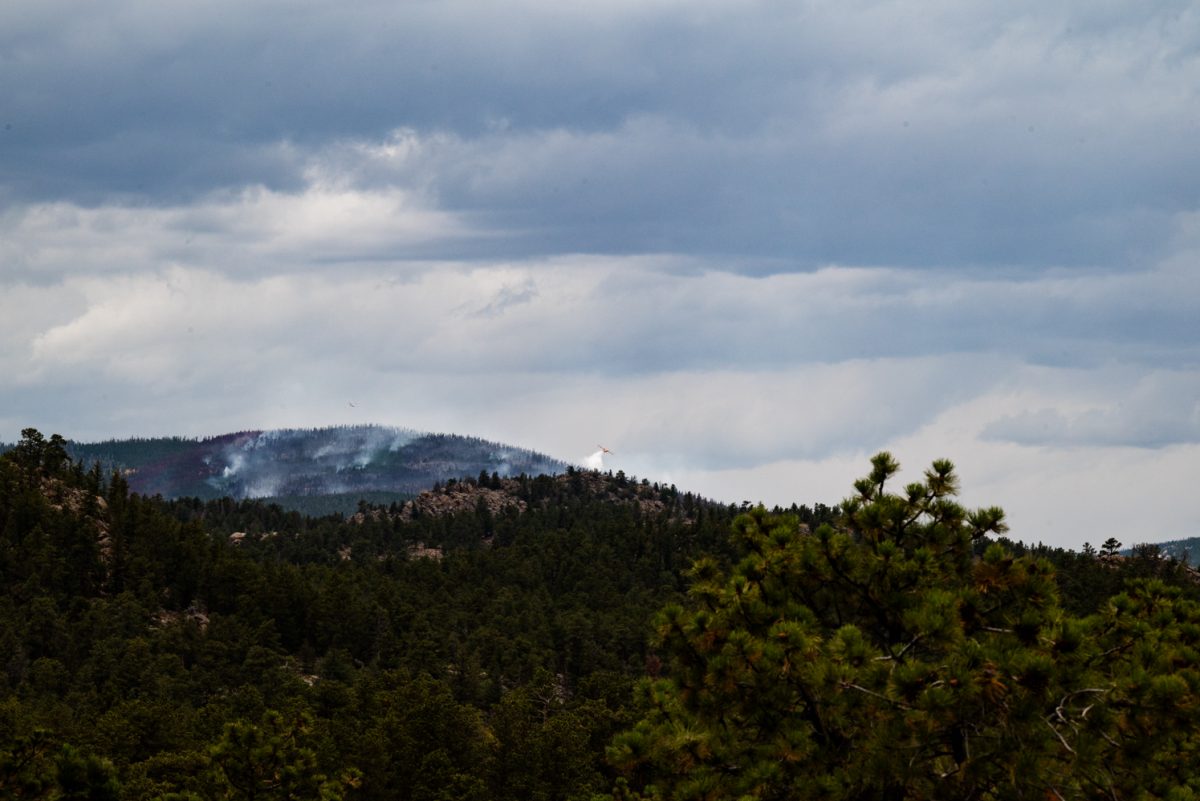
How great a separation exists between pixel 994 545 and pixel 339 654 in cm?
14865

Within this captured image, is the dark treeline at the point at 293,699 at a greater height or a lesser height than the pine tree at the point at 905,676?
lesser

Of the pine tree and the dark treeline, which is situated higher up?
the pine tree

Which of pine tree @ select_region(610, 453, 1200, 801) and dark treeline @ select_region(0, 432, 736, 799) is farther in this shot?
dark treeline @ select_region(0, 432, 736, 799)

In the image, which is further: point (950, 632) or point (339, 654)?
point (339, 654)

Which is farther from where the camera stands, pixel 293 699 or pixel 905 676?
pixel 293 699

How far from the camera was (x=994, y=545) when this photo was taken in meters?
25.3

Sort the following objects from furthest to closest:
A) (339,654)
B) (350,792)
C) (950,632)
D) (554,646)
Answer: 1. (554,646)
2. (339,654)
3. (350,792)
4. (950,632)

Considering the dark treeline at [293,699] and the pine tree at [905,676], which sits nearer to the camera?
the pine tree at [905,676]

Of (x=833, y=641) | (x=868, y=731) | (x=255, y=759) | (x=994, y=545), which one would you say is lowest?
(x=255, y=759)

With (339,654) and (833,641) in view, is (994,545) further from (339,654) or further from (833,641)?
(339,654)

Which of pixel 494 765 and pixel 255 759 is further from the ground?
pixel 255 759

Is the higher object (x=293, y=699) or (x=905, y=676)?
(x=905, y=676)

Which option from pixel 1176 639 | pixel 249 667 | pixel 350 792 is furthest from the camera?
pixel 249 667

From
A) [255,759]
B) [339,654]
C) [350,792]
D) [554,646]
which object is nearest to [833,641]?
[255,759]
